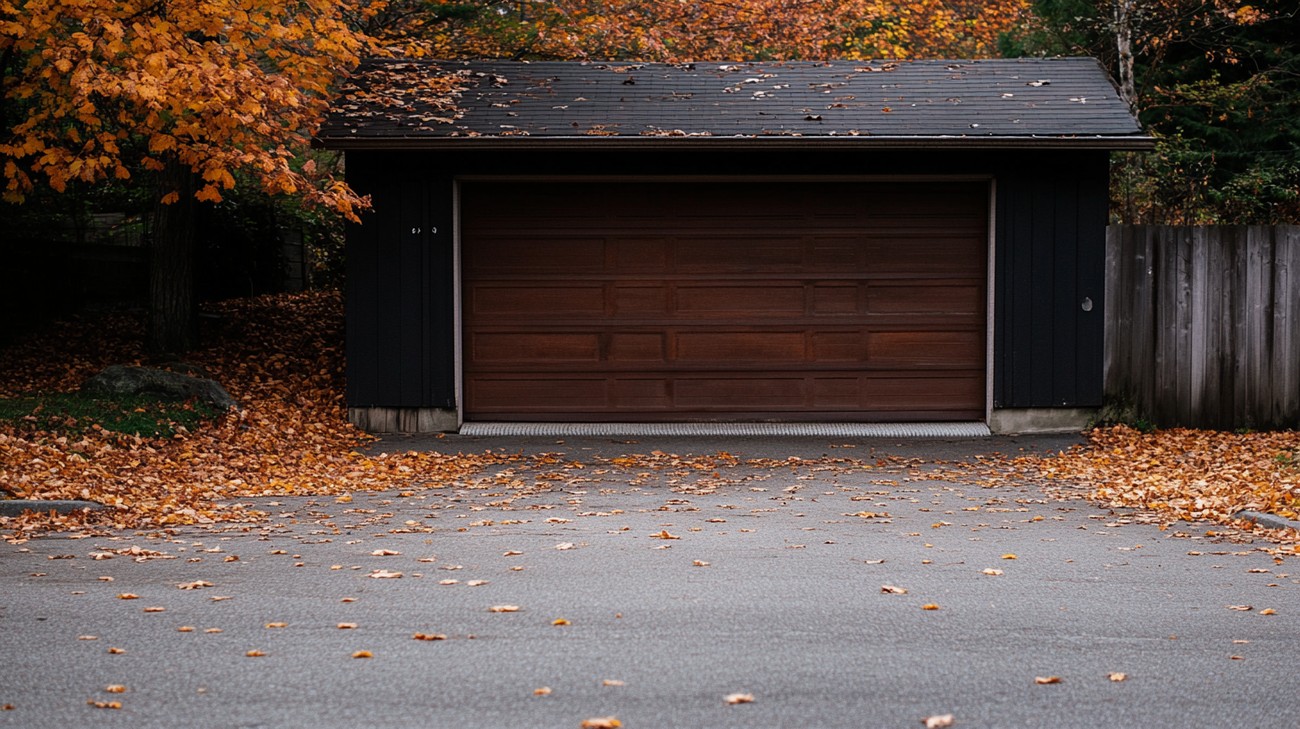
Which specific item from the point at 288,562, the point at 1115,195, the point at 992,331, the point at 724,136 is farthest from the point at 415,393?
the point at 1115,195

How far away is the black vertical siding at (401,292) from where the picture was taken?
44.4ft

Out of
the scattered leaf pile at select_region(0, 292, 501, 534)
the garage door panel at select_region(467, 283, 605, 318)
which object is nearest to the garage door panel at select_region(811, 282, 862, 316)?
the garage door panel at select_region(467, 283, 605, 318)

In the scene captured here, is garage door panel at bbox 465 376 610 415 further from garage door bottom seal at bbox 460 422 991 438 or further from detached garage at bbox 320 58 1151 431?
garage door bottom seal at bbox 460 422 991 438

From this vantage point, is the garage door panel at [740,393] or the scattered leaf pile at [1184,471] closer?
the scattered leaf pile at [1184,471]

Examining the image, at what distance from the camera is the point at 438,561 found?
685 cm

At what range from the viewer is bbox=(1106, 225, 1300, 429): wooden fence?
1345cm

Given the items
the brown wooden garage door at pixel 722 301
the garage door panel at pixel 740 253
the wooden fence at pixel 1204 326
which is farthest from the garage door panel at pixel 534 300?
the wooden fence at pixel 1204 326

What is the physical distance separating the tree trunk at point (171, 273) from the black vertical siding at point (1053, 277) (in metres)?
9.05

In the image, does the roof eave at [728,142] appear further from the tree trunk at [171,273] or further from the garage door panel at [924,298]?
the tree trunk at [171,273]

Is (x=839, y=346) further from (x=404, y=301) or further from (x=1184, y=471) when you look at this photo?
(x=404, y=301)

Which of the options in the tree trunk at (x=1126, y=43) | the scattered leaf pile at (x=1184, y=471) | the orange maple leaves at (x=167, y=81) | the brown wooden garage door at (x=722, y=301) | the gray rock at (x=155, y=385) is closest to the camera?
the scattered leaf pile at (x=1184, y=471)

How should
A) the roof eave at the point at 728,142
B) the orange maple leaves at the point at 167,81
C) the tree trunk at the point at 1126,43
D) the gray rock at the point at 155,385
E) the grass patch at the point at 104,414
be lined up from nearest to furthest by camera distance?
1. the orange maple leaves at the point at 167,81
2. the grass patch at the point at 104,414
3. the gray rock at the point at 155,385
4. the roof eave at the point at 728,142
5. the tree trunk at the point at 1126,43

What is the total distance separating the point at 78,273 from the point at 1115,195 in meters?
14.7

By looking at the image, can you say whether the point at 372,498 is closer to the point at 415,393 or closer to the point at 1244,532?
the point at 415,393
